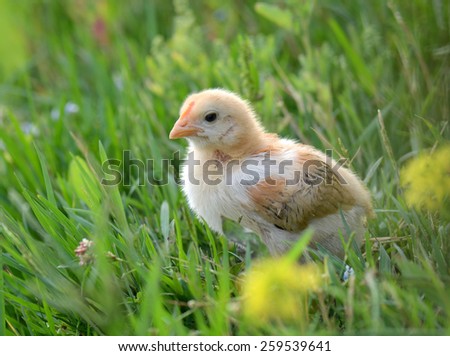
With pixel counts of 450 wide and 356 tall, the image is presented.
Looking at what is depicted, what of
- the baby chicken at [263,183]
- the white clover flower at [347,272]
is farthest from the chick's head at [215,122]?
the white clover flower at [347,272]

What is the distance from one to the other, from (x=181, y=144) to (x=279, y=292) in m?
1.81

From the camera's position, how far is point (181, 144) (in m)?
3.61

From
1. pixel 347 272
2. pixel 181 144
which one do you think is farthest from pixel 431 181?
pixel 181 144

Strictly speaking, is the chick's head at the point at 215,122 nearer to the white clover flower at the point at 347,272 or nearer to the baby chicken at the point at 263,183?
the baby chicken at the point at 263,183

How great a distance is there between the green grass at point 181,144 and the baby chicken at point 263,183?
0.14m

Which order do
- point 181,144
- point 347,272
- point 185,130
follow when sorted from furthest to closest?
point 181,144
point 185,130
point 347,272

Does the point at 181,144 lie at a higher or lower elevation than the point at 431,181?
lower

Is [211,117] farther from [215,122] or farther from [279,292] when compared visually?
[279,292]

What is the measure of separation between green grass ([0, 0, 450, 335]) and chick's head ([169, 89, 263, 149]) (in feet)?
1.13

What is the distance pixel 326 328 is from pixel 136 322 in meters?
0.61

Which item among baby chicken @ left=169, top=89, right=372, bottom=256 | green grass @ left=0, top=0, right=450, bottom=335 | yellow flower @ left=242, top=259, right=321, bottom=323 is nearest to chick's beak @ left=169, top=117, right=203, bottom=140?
baby chicken @ left=169, top=89, right=372, bottom=256

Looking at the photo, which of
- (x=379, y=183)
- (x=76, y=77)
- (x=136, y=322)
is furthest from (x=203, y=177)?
(x=76, y=77)

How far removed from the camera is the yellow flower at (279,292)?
1.78 meters

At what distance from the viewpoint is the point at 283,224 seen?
2510mm
